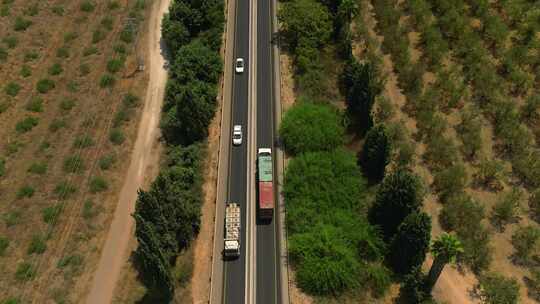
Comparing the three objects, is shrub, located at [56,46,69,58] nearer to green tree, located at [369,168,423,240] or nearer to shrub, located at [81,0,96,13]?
shrub, located at [81,0,96,13]

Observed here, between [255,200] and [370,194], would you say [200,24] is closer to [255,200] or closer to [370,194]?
[255,200]

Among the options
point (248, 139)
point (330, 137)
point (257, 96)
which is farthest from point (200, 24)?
point (330, 137)

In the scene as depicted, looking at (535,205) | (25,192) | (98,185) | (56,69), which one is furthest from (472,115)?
(56,69)

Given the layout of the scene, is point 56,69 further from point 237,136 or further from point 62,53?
point 237,136

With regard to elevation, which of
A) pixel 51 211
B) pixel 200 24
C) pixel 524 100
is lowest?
pixel 51 211

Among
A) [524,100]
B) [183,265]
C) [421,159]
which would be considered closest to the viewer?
[183,265]
